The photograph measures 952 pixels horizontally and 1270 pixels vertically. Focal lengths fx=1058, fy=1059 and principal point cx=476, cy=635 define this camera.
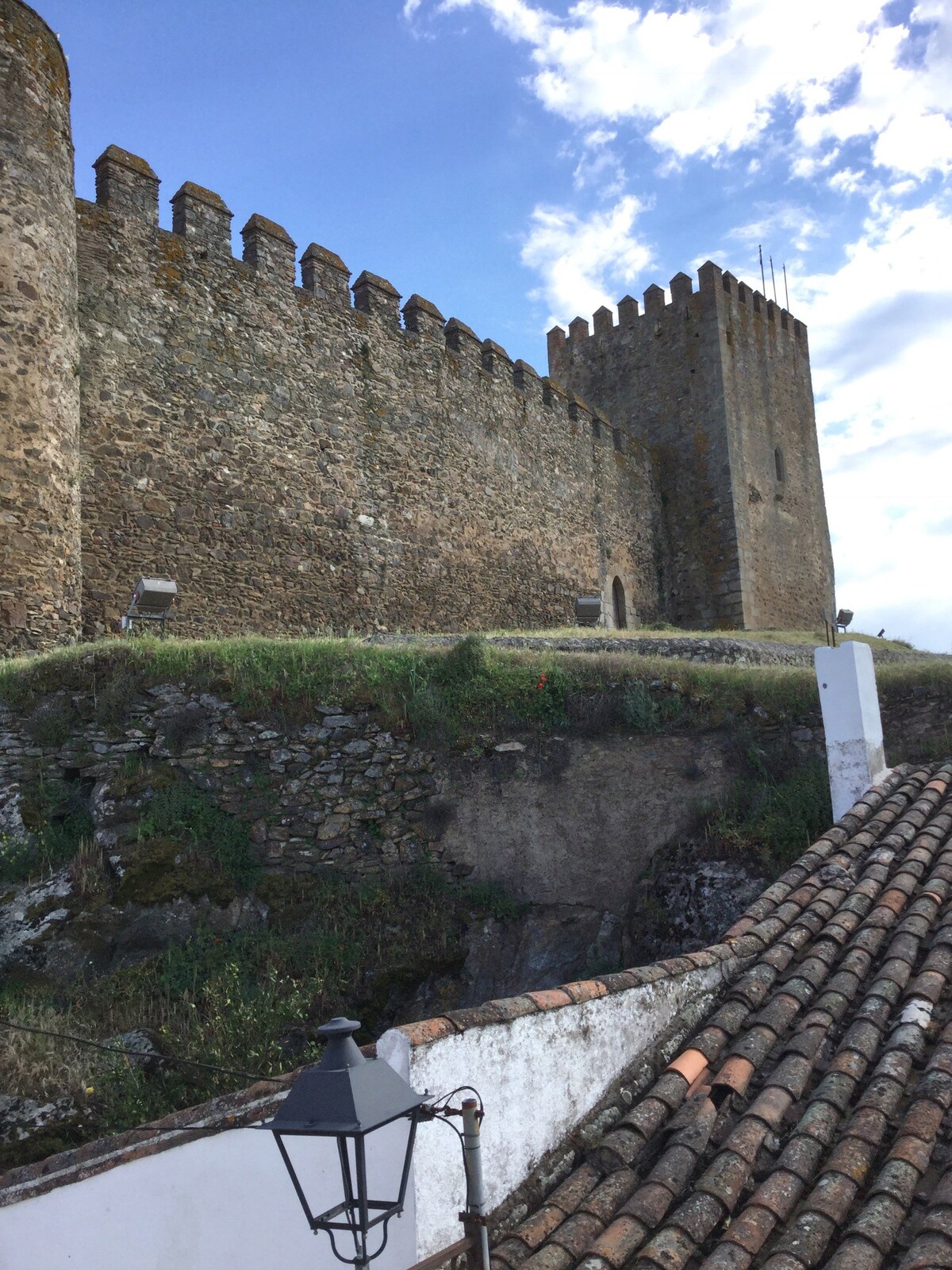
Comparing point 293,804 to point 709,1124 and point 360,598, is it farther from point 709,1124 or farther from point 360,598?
point 360,598

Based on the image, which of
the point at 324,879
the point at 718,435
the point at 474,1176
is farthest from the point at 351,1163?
the point at 718,435

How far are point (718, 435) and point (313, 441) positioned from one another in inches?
444

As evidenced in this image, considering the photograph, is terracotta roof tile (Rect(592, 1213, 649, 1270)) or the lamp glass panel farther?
the lamp glass panel

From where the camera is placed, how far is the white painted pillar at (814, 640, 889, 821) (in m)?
8.21

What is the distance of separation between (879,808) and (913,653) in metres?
13.0

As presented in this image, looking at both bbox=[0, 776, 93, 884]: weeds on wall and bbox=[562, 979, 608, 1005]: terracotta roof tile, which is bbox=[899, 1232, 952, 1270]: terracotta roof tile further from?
bbox=[0, 776, 93, 884]: weeds on wall

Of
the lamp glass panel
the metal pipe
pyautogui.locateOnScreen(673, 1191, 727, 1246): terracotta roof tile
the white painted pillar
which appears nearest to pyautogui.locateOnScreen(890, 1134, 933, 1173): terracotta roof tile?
pyautogui.locateOnScreen(673, 1191, 727, 1246): terracotta roof tile

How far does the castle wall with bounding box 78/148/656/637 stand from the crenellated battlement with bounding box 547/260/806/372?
5512 millimetres

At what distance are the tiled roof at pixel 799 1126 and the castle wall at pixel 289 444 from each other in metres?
9.56

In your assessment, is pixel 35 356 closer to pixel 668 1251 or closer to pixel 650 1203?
pixel 650 1203

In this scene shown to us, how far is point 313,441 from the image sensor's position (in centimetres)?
1585

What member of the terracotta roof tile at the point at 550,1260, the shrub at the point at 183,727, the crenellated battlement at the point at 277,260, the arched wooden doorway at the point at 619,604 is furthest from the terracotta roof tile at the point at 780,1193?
the arched wooden doorway at the point at 619,604

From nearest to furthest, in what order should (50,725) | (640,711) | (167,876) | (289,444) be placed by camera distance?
(167,876) < (50,725) < (640,711) < (289,444)

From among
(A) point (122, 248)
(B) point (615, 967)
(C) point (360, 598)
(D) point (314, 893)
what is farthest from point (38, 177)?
(B) point (615, 967)
